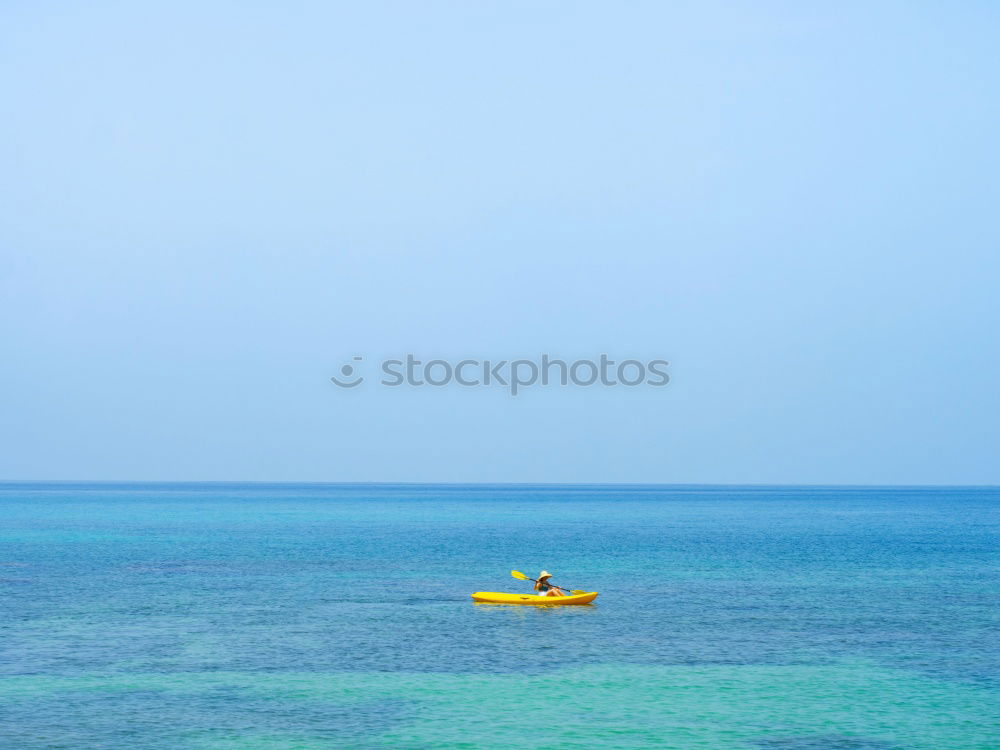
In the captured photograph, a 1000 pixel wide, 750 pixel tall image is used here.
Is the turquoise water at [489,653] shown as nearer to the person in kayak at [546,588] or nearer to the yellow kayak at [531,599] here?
the yellow kayak at [531,599]

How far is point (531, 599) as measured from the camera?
46781 millimetres

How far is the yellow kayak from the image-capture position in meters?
46.2

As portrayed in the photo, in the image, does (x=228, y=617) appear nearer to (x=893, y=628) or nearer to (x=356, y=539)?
(x=893, y=628)

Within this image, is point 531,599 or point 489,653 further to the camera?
point 531,599

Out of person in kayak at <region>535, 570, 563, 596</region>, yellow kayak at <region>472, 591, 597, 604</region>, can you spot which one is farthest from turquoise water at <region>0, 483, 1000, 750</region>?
person in kayak at <region>535, 570, 563, 596</region>

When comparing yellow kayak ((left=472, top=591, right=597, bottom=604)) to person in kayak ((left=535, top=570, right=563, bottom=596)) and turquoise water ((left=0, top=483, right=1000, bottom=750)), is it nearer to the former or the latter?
person in kayak ((left=535, top=570, right=563, bottom=596))

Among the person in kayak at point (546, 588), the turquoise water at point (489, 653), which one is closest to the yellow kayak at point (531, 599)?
the person in kayak at point (546, 588)

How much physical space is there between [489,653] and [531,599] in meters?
11.2

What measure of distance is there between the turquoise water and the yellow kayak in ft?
2.58

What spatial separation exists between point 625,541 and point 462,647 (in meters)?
56.2

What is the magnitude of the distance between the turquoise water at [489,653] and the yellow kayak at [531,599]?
79 cm

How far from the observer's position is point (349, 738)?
24.9m

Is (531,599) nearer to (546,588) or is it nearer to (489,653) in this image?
(546,588)

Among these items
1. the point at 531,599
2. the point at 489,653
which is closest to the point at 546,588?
the point at 531,599
